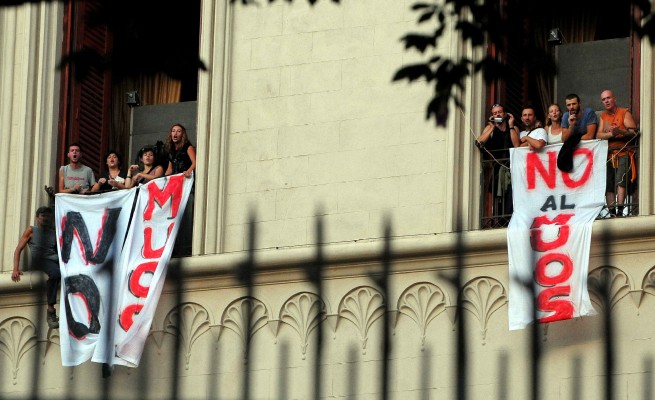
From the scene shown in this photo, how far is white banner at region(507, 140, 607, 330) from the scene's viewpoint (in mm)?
21922

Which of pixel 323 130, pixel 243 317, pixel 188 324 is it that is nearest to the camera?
pixel 243 317

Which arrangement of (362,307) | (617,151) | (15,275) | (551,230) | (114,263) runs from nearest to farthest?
(551,230) < (617,151) < (362,307) < (114,263) < (15,275)

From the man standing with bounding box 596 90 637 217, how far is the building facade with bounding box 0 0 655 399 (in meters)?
0.17

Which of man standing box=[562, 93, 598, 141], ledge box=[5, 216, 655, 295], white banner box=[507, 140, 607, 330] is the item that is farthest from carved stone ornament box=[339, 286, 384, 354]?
man standing box=[562, 93, 598, 141]

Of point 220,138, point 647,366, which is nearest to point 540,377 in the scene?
point 647,366

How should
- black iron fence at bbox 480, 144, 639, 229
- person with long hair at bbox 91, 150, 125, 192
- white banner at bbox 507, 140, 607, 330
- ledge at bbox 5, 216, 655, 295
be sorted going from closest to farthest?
white banner at bbox 507, 140, 607, 330 < ledge at bbox 5, 216, 655, 295 < black iron fence at bbox 480, 144, 639, 229 < person with long hair at bbox 91, 150, 125, 192

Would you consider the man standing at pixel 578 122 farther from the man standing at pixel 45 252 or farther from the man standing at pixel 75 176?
the man standing at pixel 45 252

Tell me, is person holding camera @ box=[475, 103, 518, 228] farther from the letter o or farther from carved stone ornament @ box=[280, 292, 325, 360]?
carved stone ornament @ box=[280, 292, 325, 360]

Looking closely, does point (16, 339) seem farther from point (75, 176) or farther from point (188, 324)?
point (188, 324)

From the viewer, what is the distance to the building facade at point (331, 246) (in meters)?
22.1

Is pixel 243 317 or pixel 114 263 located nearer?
pixel 243 317

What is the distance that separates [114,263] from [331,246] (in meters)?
2.27

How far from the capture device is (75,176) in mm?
25031

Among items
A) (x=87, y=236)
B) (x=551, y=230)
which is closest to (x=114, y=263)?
(x=87, y=236)
